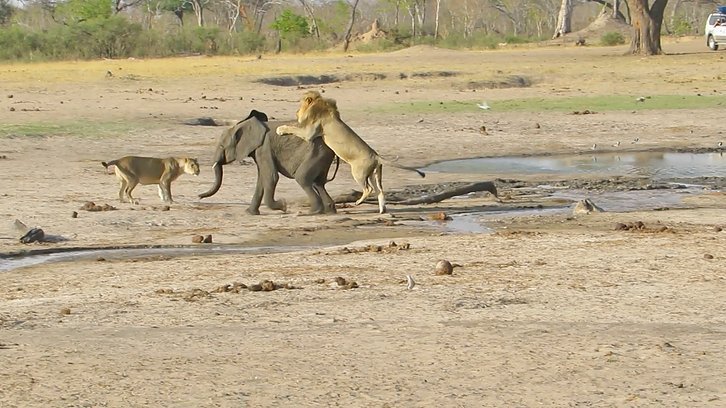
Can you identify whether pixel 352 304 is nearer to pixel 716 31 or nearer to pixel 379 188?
pixel 379 188

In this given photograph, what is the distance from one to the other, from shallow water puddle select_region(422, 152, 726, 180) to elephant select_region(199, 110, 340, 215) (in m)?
4.36

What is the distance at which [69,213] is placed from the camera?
13.5m

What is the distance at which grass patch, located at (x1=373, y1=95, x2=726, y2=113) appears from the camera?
27.4 m

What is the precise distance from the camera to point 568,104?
28.7 metres

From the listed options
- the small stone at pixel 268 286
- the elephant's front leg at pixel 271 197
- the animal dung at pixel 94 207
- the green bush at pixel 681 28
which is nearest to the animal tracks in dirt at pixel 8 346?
the small stone at pixel 268 286

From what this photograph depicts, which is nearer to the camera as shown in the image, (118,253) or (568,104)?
(118,253)

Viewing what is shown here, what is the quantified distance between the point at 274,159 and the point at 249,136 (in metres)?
0.38

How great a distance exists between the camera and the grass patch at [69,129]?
21.5 m

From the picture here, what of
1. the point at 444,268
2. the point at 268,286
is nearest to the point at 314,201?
the point at 444,268

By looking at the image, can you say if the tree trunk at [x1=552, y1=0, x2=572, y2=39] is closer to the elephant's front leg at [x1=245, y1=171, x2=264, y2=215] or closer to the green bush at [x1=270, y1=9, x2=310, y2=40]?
the green bush at [x1=270, y1=9, x2=310, y2=40]

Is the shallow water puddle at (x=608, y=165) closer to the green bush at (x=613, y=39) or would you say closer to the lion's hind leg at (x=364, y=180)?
the lion's hind leg at (x=364, y=180)

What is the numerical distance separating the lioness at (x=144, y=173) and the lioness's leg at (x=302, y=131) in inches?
62.1

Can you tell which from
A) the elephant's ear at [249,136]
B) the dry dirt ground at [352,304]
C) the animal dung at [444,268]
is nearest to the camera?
the dry dirt ground at [352,304]

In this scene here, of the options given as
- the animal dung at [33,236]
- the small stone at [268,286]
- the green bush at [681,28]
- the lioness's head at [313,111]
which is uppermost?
the lioness's head at [313,111]
